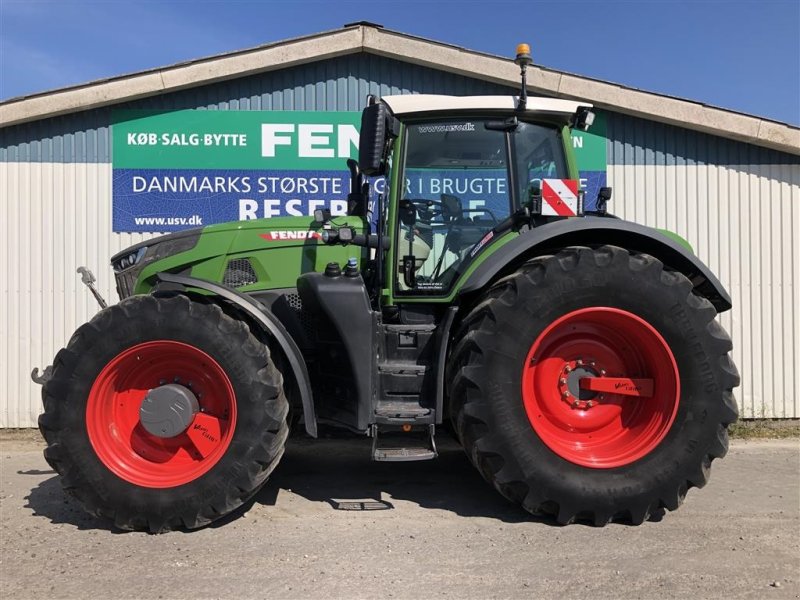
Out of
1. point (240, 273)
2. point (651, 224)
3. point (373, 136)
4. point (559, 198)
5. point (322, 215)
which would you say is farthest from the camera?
point (651, 224)

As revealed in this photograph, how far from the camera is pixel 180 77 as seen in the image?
6113 millimetres

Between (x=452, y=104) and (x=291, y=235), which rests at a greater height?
(x=452, y=104)

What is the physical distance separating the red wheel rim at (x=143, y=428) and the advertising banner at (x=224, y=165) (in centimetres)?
296

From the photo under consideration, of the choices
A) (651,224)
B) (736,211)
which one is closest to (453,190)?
(651,224)

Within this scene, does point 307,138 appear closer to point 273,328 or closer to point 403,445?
point 273,328

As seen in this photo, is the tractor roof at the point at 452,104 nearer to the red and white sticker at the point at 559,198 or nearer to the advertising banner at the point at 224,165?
the red and white sticker at the point at 559,198

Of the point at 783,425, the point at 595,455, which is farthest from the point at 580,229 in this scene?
the point at 783,425

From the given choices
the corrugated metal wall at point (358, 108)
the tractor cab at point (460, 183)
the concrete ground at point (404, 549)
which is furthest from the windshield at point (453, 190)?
the corrugated metal wall at point (358, 108)

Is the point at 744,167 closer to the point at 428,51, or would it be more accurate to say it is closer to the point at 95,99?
the point at 428,51

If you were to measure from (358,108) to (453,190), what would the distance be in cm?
293

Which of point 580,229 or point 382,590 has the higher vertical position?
point 580,229

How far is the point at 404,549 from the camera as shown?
3.15 meters

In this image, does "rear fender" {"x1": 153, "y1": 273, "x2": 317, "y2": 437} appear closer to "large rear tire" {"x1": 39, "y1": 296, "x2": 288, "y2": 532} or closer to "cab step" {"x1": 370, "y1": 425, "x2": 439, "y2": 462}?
"large rear tire" {"x1": 39, "y1": 296, "x2": 288, "y2": 532}

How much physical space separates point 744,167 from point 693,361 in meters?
3.93
